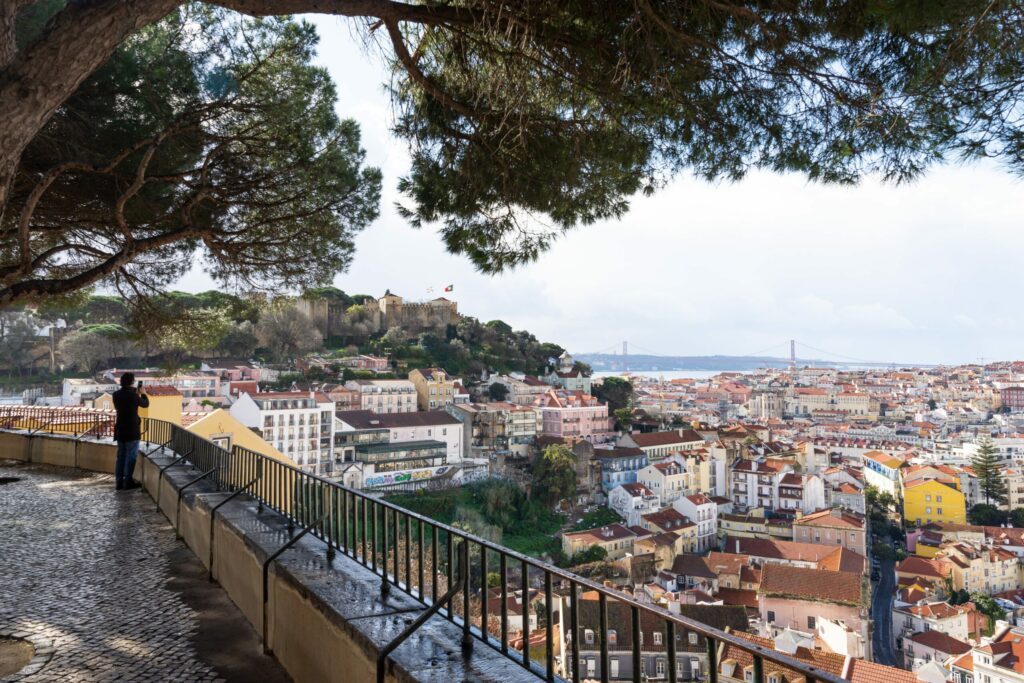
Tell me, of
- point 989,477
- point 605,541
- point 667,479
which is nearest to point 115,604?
point 605,541

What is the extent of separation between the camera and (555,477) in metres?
42.6

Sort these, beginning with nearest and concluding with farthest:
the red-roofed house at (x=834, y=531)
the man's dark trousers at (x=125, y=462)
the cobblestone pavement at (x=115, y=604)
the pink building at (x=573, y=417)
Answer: the cobblestone pavement at (x=115, y=604) < the man's dark trousers at (x=125, y=462) < the red-roofed house at (x=834, y=531) < the pink building at (x=573, y=417)

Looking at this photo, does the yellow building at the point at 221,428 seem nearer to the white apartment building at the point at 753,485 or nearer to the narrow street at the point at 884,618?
the narrow street at the point at 884,618

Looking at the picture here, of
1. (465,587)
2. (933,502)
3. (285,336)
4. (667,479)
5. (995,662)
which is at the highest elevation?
(285,336)

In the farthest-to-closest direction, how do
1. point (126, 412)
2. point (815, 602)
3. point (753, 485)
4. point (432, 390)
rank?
1. point (432, 390)
2. point (753, 485)
3. point (815, 602)
4. point (126, 412)

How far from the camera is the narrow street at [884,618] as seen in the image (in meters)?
22.0

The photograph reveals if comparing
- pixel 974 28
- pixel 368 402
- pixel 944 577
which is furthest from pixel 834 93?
pixel 368 402

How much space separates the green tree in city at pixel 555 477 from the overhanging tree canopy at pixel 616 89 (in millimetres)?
38453

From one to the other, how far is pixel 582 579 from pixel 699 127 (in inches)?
148

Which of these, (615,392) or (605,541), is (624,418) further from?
(605,541)

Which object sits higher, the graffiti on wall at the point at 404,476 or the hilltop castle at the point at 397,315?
the hilltop castle at the point at 397,315

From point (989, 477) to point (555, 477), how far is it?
2614 centimetres

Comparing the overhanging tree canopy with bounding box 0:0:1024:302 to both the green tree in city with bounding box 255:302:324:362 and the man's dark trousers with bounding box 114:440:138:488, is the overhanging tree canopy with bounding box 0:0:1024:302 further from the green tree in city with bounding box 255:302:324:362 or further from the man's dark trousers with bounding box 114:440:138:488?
the green tree in city with bounding box 255:302:324:362

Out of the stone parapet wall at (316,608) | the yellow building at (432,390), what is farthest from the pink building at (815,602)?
the yellow building at (432,390)
